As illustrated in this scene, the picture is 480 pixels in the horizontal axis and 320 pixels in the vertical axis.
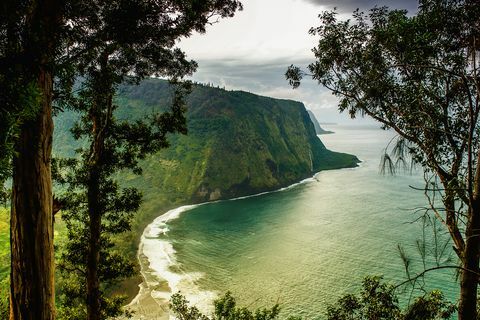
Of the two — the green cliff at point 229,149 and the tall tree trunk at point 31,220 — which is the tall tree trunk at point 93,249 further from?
the green cliff at point 229,149

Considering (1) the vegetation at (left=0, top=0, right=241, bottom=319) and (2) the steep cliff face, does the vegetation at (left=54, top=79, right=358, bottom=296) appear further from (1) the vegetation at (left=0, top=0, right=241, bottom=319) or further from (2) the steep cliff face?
(1) the vegetation at (left=0, top=0, right=241, bottom=319)

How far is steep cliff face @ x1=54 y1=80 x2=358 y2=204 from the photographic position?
106375mm

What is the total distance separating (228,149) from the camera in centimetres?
12419

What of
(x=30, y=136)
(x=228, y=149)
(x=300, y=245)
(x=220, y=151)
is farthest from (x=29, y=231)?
(x=228, y=149)

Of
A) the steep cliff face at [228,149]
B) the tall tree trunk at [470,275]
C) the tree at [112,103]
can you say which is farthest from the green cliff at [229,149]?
the tall tree trunk at [470,275]

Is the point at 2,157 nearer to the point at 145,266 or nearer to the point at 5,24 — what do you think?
the point at 5,24

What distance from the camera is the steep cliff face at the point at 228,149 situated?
106 m

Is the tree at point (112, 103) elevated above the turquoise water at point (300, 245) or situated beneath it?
elevated above

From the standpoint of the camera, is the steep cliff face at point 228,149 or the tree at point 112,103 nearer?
the tree at point 112,103

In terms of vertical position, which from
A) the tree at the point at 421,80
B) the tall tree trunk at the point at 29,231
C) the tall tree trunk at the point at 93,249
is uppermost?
the tree at the point at 421,80

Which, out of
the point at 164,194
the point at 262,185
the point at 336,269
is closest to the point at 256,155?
the point at 262,185

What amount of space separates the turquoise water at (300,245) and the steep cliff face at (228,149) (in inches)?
494

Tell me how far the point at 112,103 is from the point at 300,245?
178 feet

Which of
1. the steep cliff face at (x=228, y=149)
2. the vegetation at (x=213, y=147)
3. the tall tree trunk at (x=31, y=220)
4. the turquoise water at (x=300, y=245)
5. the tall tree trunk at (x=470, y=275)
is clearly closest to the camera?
the tall tree trunk at (x=31, y=220)
